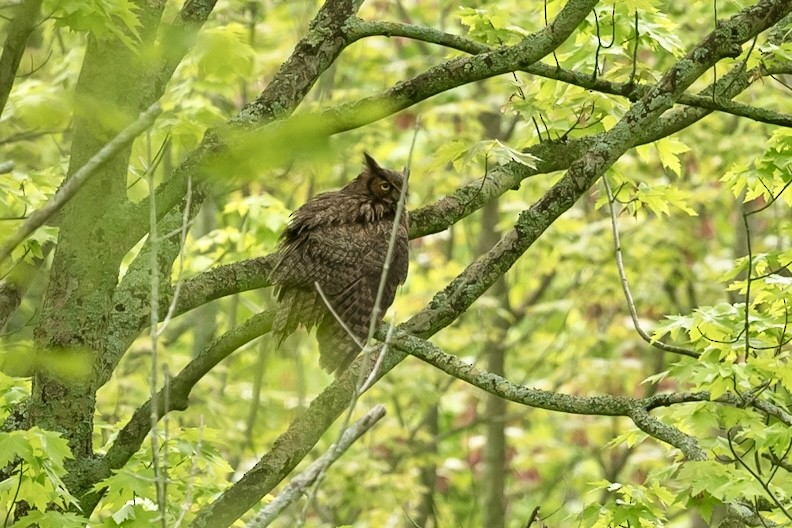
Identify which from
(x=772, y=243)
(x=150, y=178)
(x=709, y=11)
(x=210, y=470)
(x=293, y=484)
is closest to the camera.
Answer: (x=293, y=484)

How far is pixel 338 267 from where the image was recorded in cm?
519

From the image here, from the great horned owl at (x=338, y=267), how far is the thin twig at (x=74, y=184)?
2628 mm

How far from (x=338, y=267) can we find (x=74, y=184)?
2.99 meters

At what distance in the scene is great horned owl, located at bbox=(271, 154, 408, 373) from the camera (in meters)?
5.03

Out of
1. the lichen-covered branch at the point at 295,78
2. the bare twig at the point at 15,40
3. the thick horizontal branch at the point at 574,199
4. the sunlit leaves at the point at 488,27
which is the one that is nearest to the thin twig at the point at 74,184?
the bare twig at the point at 15,40

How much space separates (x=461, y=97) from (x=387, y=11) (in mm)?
1341

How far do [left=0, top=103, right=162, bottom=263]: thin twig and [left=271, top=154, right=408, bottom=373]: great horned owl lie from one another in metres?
2.63

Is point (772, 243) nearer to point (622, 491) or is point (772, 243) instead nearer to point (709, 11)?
point (709, 11)

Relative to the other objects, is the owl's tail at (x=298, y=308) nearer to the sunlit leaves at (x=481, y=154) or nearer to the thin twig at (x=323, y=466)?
the sunlit leaves at (x=481, y=154)

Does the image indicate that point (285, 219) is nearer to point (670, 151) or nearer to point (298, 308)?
point (298, 308)

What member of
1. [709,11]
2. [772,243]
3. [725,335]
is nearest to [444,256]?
[772,243]

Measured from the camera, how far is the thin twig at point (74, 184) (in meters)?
2.14

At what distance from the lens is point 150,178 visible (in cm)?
271

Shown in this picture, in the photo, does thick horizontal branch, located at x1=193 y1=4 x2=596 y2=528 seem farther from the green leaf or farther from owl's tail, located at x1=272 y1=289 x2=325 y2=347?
the green leaf
